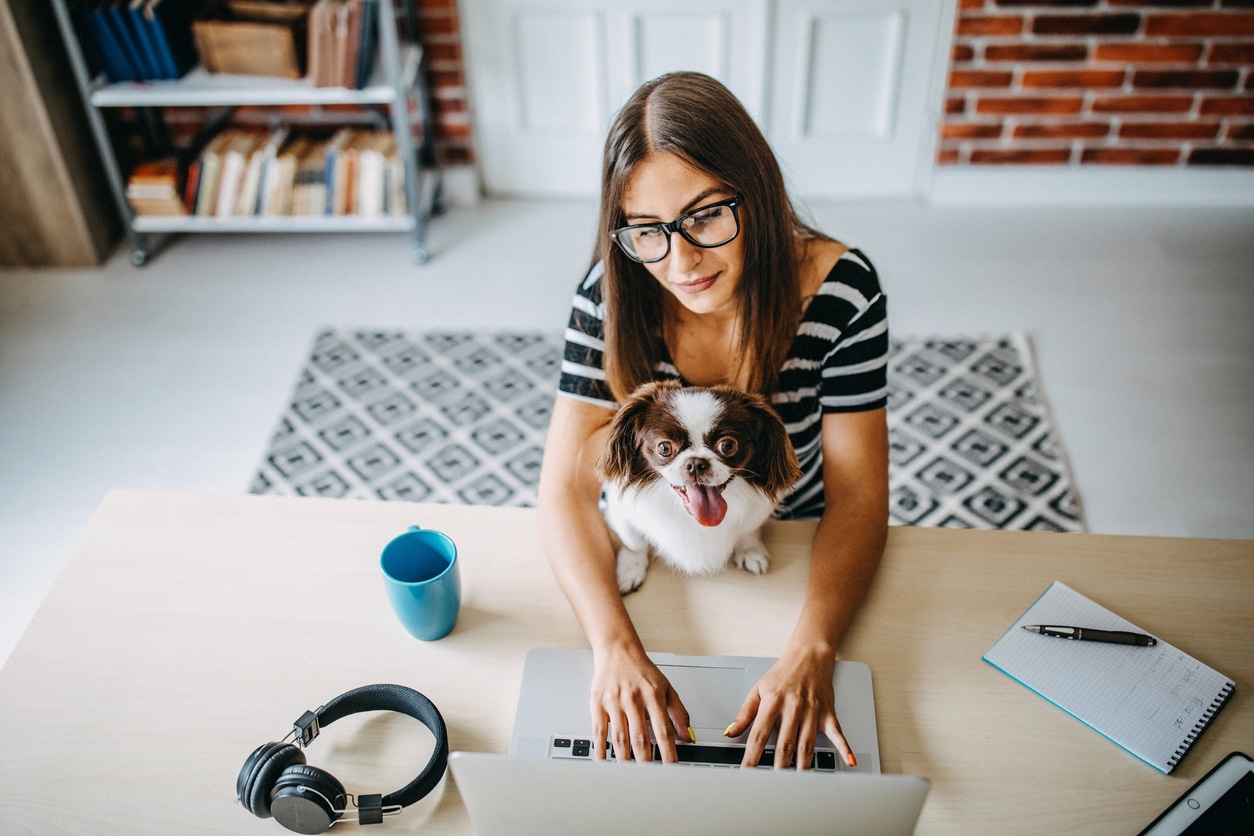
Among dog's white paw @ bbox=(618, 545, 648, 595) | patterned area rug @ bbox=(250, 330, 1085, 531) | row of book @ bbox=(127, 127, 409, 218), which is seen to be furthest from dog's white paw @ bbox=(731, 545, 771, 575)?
row of book @ bbox=(127, 127, 409, 218)

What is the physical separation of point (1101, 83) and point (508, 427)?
231 cm

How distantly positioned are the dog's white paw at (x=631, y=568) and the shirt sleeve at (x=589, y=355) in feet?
0.67

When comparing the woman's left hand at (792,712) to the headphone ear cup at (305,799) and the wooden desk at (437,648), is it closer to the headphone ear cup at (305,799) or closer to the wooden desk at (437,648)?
the wooden desk at (437,648)

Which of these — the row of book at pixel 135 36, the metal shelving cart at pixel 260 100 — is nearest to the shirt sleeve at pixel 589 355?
the metal shelving cart at pixel 260 100

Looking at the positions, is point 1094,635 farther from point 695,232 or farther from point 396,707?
point 396,707

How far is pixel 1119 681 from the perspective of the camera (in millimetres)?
969

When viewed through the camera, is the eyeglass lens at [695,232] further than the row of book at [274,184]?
No

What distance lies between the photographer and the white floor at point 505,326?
2295mm

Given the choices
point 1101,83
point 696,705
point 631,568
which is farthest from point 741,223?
point 1101,83

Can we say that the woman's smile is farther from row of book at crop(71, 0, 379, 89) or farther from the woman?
row of book at crop(71, 0, 379, 89)

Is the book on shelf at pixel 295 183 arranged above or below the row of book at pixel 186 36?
below

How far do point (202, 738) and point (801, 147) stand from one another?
290cm

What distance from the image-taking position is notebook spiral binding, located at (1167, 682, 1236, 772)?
2.94ft

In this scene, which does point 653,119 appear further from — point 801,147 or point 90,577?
point 801,147
